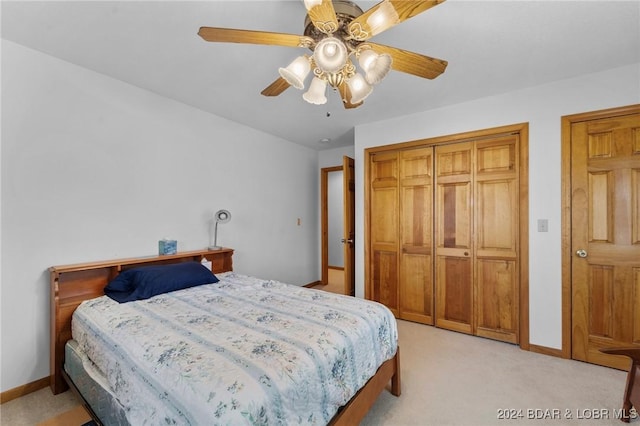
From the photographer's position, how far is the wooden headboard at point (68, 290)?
196 centimetres

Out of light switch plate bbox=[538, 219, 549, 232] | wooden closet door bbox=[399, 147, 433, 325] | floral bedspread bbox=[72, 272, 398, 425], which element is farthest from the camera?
wooden closet door bbox=[399, 147, 433, 325]

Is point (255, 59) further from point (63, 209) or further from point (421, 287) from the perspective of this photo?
point (421, 287)

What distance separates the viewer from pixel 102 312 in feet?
5.99

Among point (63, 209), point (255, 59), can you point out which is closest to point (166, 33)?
point (255, 59)

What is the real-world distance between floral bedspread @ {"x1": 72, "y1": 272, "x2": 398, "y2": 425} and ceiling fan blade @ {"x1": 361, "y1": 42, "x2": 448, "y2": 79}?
4.81 ft

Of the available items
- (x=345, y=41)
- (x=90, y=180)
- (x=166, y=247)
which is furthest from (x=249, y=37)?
(x=166, y=247)

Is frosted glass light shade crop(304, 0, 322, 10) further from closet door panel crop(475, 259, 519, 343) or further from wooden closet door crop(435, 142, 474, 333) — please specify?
closet door panel crop(475, 259, 519, 343)

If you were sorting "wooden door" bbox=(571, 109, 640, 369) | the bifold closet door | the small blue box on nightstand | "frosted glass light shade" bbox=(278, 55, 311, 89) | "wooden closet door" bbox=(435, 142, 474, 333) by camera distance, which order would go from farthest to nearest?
"wooden closet door" bbox=(435, 142, 474, 333) → the bifold closet door → the small blue box on nightstand → "wooden door" bbox=(571, 109, 640, 369) → "frosted glass light shade" bbox=(278, 55, 311, 89)

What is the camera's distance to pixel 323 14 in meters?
1.20

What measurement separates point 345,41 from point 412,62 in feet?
1.21

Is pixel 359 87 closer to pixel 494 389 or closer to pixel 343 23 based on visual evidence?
pixel 343 23

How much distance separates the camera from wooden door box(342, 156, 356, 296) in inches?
143

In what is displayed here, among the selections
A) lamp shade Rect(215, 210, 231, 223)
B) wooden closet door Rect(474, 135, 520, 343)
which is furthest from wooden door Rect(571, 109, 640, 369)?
lamp shade Rect(215, 210, 231, 223)

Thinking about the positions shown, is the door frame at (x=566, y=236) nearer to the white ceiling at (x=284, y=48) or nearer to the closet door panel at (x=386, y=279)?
the white ceiling at (x=284, y=48)
